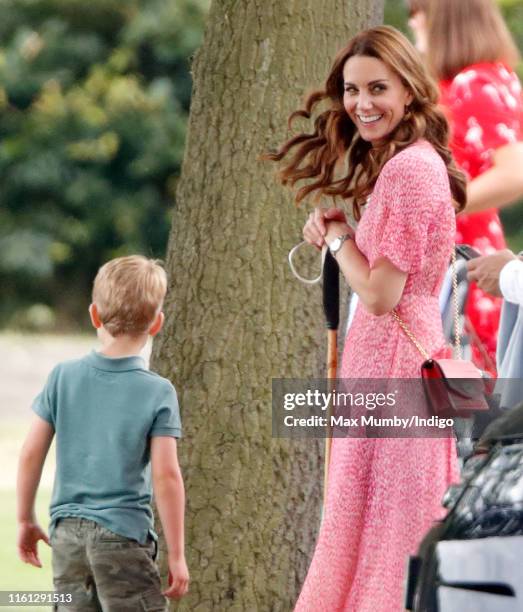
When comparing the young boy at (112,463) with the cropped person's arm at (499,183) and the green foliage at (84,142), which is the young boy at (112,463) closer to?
the cropped person's arm at (499,183)

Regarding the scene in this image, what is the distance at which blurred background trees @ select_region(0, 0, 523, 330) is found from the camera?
27266mm

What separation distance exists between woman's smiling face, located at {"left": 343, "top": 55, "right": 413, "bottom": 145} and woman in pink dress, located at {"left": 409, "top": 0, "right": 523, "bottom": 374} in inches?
28.8

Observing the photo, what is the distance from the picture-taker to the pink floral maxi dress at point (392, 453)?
4277 mm

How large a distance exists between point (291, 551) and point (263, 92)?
156cm

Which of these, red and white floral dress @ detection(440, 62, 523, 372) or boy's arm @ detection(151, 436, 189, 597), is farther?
red and white floral dress @ detection(440, 62, 523, 372)

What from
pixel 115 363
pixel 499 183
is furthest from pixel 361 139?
pixel 115 363

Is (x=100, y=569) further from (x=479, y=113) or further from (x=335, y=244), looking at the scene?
(x=479, y=113)

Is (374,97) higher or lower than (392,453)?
higher

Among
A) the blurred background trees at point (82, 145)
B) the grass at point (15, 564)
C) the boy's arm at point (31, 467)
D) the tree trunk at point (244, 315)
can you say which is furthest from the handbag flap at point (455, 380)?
the blurred background trees at point (82, 145)

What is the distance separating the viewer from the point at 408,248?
14.0 ft

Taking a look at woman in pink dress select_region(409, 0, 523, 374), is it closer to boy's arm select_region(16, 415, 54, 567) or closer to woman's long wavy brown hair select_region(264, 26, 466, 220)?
woman's long wavy brown hair select_region(264, 26, 466, 220)

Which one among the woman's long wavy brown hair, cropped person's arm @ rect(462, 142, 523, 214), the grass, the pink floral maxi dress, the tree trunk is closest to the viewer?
the pink floral maxi dress

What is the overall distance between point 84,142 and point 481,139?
2255cm

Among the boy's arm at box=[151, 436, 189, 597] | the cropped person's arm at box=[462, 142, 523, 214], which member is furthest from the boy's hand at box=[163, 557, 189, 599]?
the cropped person's arm at box=[462, 142, 523, 214]
